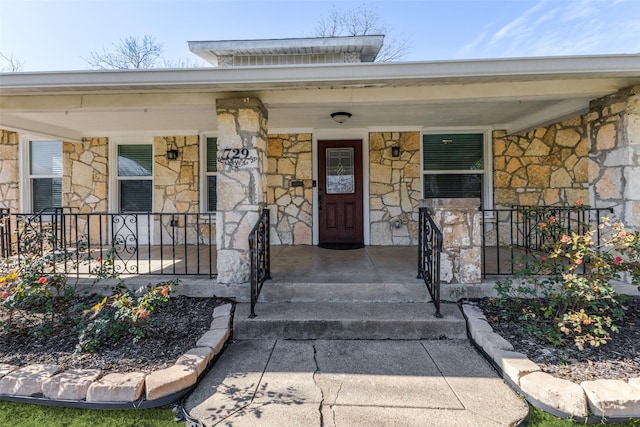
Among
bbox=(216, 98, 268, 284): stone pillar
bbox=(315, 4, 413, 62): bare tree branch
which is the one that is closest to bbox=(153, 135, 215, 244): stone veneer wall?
bbox=(216, 98, 268, 284): stone pillar

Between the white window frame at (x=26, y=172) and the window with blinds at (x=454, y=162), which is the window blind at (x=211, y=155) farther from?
the window with blinds at (x=454, y=162)

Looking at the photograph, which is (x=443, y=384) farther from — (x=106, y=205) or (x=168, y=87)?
(x=106, y=205)

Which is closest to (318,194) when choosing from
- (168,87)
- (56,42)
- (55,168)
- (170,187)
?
(170,187)

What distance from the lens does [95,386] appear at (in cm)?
194

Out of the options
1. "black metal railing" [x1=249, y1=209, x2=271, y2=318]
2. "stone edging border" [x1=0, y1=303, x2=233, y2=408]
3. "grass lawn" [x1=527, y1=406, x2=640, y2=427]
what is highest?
"black metal railing" [x1=249, y1=209, x2=271, y2=318]

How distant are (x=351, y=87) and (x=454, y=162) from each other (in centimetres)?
310

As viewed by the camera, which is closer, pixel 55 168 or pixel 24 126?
pixel 24 126

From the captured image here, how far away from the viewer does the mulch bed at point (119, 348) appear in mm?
2240

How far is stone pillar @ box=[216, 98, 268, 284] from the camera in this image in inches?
130

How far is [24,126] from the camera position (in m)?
4.66

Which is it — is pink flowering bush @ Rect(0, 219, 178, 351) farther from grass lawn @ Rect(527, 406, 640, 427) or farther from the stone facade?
the stone facade

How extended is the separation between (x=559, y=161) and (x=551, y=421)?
461 cm

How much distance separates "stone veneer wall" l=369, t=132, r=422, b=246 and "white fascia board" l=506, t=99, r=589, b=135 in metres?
1.50

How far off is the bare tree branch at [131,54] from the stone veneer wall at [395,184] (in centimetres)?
902
